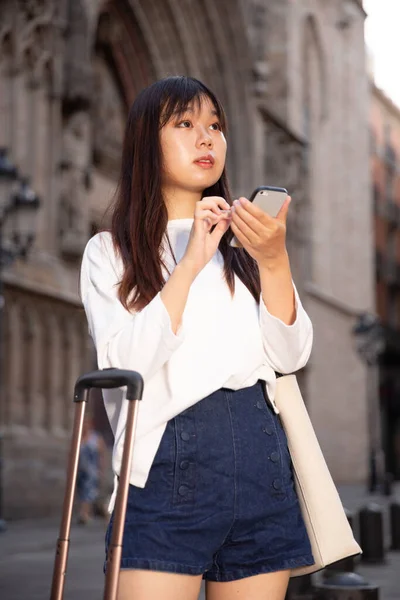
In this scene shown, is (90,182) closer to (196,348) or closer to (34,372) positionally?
(34,372)

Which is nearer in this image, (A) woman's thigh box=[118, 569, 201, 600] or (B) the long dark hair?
(A) woman's thigh box=[118, 569, 201, 600]

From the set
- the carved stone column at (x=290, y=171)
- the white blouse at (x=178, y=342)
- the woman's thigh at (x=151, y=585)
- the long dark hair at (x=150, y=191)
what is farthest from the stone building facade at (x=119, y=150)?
the woman's thigh at (x=151, y=585)

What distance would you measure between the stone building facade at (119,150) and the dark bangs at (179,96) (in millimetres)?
13097

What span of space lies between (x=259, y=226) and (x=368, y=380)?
107 feet

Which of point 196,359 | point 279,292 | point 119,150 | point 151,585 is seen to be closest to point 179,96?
point 279,292

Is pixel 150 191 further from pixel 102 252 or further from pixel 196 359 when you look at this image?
pixel 196 359

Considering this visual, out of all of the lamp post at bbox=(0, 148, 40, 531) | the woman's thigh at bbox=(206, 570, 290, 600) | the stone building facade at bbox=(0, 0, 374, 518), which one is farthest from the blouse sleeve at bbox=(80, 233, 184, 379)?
the stone building facade at bbox=(0, 0, 374, 518)

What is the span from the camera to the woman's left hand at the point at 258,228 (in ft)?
7.75

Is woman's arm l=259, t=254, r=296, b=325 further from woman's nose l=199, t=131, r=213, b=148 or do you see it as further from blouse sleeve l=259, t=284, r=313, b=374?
woman's nose l=199, t=131, r=213, b=148

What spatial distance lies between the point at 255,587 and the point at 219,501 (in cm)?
20

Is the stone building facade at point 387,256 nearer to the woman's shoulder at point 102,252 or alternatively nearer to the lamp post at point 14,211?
the lamp post at point 14,211

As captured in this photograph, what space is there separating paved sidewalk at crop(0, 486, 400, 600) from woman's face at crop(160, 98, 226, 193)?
17.2 ft

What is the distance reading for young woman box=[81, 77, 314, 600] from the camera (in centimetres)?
236

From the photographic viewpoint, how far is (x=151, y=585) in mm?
2291
